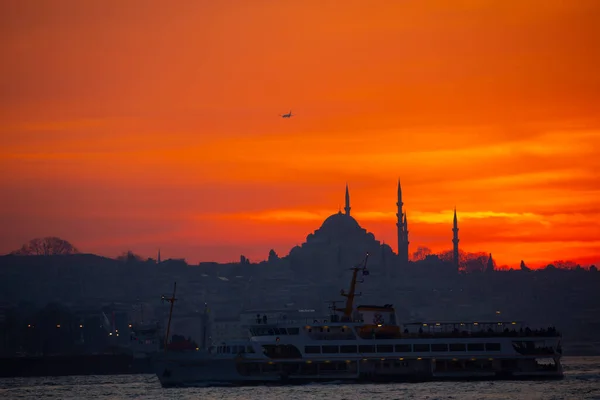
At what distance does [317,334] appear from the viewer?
99.4 m

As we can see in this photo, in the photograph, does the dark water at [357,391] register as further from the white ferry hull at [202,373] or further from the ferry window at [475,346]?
the ferry window at [475,346]

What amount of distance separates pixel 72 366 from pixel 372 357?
5147 centimetres

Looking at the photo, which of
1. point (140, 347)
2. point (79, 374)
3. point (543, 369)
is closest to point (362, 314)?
point (543, 369)

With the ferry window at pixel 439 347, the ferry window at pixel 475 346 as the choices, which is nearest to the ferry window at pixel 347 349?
the ferry window at pixel 439 347

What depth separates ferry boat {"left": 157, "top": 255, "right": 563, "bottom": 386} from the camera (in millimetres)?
97938

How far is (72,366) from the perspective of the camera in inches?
5615

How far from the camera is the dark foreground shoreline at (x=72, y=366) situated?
138m

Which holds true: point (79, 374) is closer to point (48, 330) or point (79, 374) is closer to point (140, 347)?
point (140, 347)

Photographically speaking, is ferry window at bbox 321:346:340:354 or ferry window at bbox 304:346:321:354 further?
ferry window at bbox 304:346:321:354

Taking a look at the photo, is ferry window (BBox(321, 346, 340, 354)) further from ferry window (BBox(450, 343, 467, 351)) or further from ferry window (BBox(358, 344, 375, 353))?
ferry window (BBox(450, 343, 467, 351))

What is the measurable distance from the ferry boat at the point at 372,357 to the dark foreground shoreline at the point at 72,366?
4242cm

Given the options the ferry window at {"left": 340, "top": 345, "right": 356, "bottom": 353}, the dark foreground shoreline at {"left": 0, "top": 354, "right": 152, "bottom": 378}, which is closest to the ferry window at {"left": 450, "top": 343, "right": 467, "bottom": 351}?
the ferry window at {"left": 340, "top": 345, "right": 356, "bottom": 353}

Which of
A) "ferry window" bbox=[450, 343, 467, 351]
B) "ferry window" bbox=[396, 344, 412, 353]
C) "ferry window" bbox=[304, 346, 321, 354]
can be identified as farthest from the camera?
"ferry window" bbox=[304, 346, 321, 354]

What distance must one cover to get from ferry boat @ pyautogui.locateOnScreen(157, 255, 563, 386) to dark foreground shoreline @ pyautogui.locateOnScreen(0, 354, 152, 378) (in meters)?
42.4
